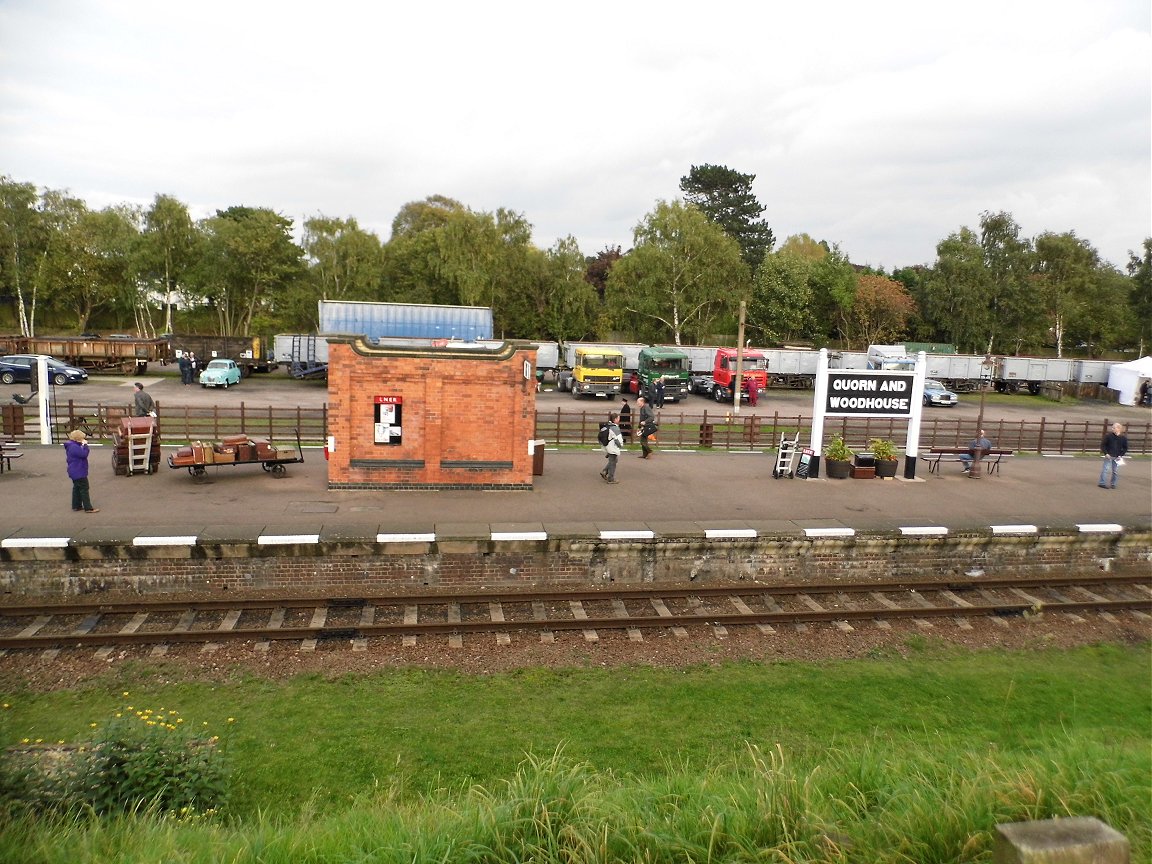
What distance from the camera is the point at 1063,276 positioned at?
55719 mm

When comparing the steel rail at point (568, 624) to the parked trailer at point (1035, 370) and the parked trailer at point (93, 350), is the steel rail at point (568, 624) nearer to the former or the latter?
the parked trailer at point (93, 350)

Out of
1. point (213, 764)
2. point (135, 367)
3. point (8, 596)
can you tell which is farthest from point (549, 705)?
point (135, 367)

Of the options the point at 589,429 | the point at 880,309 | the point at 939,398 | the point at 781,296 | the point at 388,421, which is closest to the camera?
the point at 388,421

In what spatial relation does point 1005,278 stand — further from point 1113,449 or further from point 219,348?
point 219,348

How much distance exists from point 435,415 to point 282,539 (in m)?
4.38

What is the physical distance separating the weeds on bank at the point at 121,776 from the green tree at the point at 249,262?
4479 cm

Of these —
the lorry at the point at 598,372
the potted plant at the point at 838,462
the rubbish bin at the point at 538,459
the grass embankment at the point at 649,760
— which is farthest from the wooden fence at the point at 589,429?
the grass embankment at the point at 649,760

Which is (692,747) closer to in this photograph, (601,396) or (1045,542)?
(1045,542)

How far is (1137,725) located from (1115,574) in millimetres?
6281

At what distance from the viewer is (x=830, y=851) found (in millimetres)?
4355

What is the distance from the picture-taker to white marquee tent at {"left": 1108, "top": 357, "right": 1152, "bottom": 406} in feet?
146

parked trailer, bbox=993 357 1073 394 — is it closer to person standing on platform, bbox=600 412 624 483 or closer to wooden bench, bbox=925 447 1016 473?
wooden bench, bbox=925 447 1016 473

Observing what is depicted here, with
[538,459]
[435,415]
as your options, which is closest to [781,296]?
[538,459]

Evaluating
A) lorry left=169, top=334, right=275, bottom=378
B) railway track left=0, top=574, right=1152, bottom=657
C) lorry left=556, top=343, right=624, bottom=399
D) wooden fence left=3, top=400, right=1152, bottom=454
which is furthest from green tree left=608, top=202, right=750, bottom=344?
railway track left=0, top=574, right=1152, bottom=657
